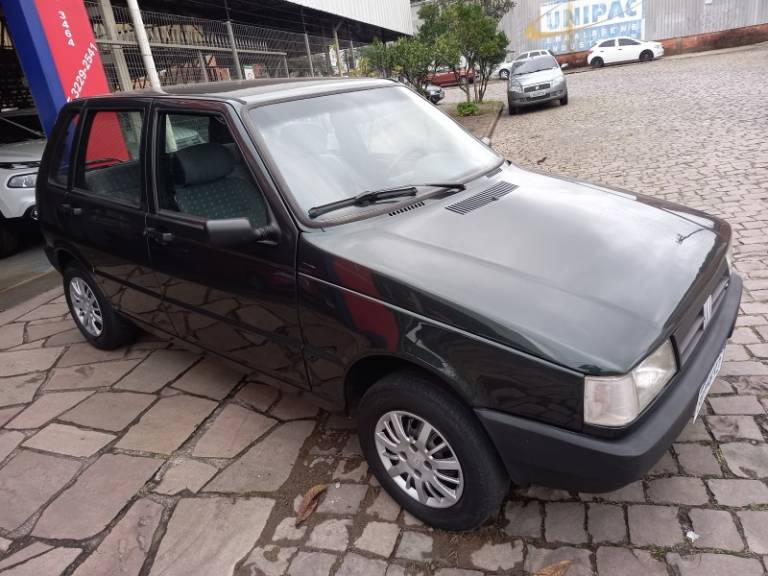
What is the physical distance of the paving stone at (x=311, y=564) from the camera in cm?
226

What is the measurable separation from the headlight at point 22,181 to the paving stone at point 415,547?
21.3ft

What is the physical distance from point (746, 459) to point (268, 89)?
9.44 feet

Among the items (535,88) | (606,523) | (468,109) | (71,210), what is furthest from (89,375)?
(535,88)

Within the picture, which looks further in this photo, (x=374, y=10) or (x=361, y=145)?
(x=374, y=10)

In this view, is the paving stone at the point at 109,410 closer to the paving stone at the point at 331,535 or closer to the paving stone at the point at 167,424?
the paving stone at the point at 167,424

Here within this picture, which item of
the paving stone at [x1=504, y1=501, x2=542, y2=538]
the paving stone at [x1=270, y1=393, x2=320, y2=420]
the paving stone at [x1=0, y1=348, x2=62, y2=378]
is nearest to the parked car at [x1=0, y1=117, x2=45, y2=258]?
the paving stone at [x1=0, y1=348, x2=62, y2=378]

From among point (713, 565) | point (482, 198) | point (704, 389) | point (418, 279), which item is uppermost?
point (482, 198)

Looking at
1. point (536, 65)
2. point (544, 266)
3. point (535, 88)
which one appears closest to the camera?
point (544, 266)

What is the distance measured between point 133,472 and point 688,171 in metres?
7.44

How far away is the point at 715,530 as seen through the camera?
86.4 inches

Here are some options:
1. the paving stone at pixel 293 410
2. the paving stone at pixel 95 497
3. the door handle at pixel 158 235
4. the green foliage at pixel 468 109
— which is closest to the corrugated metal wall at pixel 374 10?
the green foliage at pixel 468 109

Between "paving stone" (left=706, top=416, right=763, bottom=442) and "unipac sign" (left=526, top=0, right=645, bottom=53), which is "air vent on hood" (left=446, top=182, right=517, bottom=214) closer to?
"paving stone" (left=706, top=416, right=763, bottom=442)

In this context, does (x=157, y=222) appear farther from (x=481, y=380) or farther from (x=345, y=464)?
(x=481, y=380)

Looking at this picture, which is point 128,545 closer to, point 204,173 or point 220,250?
point 220,250
